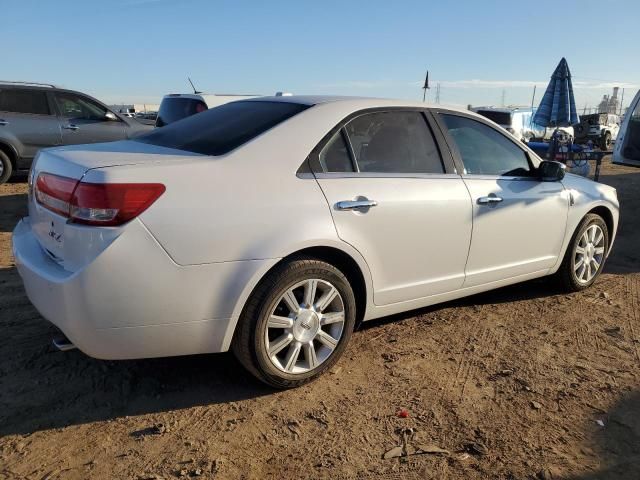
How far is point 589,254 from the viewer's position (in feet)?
16.0

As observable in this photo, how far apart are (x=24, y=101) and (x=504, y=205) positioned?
8.54 meters

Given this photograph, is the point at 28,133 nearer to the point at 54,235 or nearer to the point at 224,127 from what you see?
the point at 224,127

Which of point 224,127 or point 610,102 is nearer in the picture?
point 224,127

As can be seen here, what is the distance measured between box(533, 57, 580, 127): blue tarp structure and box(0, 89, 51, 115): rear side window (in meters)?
11.8

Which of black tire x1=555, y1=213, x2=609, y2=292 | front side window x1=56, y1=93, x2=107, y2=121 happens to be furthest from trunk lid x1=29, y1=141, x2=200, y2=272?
front side window x1=56, y1=93, x2=107, y2=121

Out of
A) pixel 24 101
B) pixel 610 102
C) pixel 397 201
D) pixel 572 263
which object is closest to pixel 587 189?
pixel 572 263

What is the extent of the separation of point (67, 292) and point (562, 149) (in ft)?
36.1

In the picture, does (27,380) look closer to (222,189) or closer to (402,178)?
(222,189)

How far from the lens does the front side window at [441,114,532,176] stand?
388 centimetres

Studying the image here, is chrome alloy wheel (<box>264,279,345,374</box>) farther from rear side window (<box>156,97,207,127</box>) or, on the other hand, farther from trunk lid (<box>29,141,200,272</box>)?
rear side window (<box>156,97,207,127</box>)

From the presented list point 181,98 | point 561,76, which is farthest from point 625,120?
point 181,98

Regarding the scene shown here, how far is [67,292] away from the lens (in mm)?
2486

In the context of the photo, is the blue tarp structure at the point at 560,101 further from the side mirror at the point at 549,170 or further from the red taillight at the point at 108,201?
the red taillight at the point at 108,201

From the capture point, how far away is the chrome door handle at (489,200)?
3.75 m
